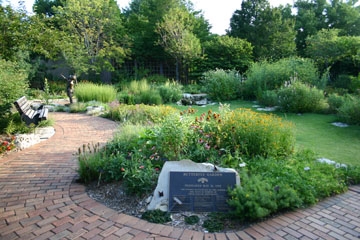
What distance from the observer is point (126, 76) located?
1864 cm

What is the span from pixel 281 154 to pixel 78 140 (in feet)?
13.9

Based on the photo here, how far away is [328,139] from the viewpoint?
5.77 meters

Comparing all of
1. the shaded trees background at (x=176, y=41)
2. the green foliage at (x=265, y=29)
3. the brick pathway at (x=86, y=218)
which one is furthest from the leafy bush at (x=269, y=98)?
the green foliage at (x=265, y=29)

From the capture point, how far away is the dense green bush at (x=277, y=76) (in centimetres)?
1100

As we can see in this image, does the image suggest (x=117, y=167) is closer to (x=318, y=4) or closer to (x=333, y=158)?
(x=333, y=158)

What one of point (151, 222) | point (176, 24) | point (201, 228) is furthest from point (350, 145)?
point (176, 24)

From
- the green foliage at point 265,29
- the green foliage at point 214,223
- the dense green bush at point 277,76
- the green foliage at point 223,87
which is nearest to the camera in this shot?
the green foliage at point 214,223

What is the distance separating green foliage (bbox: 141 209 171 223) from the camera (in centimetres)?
272

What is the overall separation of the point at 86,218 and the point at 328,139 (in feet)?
17.3

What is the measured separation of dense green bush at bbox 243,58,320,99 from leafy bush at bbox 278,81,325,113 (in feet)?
5.79

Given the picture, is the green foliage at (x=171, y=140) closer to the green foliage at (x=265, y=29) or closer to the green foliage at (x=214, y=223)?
the green foliage at (x=214, y=223)

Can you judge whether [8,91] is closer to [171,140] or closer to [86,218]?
[171,140]

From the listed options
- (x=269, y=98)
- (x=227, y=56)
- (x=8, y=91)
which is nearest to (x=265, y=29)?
(x=227, y=56)

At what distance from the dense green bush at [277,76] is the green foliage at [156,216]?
8.94 metres
